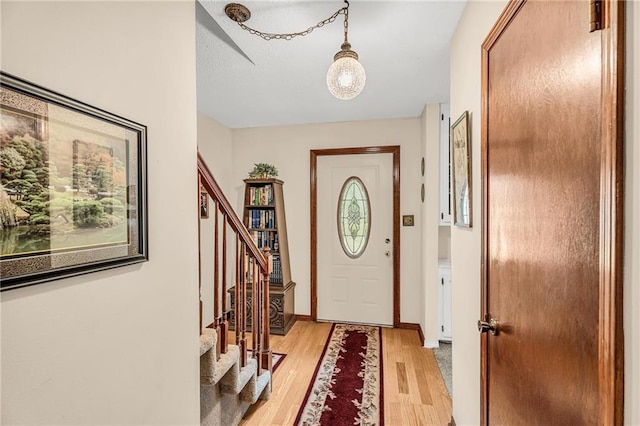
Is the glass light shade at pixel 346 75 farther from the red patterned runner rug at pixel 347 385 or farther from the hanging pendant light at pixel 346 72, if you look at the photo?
the red patterned runner rug at pixel 347 385

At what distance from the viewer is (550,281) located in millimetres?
866

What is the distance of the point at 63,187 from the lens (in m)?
0.78

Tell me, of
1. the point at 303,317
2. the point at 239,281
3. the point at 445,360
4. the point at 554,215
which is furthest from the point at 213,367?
the point at 303,317

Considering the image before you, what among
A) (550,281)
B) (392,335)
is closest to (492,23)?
(550,281)

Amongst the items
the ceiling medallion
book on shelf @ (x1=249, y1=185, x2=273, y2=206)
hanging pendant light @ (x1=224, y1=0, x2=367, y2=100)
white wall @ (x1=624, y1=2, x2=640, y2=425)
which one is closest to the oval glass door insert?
book on shelf @ (x1=249, y1=185, x2=273, y2=206)

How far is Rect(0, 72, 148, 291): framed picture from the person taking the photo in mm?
673

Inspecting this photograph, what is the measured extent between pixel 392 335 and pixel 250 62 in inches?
120

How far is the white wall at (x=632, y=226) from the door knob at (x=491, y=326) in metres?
0.63

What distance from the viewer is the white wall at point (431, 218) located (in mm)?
3090

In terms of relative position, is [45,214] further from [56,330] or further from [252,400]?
[252,400]

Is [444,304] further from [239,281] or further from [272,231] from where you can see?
[239,281]

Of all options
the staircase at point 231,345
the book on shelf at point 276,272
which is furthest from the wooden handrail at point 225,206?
the book on shelf at point 276,272

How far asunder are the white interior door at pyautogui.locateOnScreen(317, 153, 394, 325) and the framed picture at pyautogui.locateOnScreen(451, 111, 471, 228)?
1.78 metres

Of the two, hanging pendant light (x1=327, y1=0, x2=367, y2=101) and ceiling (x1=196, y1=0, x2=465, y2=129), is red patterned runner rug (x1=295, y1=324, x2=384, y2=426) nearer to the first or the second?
hanging pendant light (x1=327, y1=0, x2=367, y2=101)
